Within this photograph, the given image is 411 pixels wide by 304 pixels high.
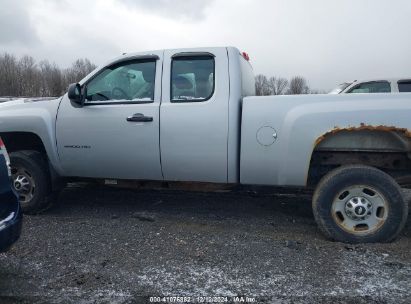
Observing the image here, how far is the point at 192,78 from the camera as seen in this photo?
4473mm

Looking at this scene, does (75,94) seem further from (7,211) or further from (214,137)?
(7,211)

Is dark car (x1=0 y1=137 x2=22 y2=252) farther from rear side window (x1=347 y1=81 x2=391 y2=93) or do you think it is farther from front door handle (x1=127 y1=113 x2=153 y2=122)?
rear side window (x1=347 y1=81 x2=391 y2=93)

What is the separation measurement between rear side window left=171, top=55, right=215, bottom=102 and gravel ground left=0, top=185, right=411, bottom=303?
4.85 feet

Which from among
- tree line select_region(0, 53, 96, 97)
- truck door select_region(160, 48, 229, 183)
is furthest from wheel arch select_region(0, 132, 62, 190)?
tree line select_region(0, 53, 96, 97)

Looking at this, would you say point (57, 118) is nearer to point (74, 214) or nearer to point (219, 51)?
point (74, 214)

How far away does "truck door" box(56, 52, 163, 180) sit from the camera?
441cm

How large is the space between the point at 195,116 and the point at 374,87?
7.16 m

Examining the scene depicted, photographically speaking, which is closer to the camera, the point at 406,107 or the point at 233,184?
the point at 406,107

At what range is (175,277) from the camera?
10.8 feet

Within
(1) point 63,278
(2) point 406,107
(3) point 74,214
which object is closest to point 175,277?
(1) point 63,278

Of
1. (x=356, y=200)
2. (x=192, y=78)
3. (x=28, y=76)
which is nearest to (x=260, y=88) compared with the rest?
(x=192, y=78)

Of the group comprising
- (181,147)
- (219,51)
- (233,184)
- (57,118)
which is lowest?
(233,184)

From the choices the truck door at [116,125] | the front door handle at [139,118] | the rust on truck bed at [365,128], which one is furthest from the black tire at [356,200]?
the front door handle at [139,118]

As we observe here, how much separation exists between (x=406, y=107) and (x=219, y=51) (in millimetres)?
2010
